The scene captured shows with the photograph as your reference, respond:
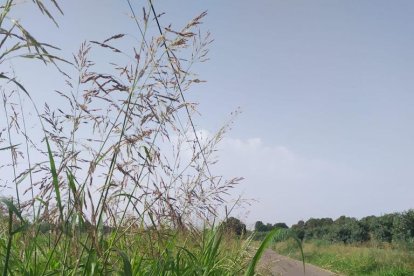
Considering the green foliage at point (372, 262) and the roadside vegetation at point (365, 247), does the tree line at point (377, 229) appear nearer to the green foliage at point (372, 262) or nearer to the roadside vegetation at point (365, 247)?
the roadside vegetation at point (365, 247)

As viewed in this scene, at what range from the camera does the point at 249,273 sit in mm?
1942

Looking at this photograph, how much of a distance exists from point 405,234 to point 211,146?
90.7ft

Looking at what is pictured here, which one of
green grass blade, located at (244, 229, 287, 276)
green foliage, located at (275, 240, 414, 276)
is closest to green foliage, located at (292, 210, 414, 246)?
green foliage, located at (275, 240, 414, 276)

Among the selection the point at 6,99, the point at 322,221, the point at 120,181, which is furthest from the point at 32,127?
the point at 322,221

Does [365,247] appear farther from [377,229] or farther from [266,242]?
[266,242]

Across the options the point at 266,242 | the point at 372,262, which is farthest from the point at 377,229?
the point at 266,242

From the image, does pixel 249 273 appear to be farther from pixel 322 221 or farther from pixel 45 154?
pixel 322 221

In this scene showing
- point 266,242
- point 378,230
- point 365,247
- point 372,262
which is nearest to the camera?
point 266,242

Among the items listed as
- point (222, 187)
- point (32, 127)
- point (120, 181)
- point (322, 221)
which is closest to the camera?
point (120, 181)

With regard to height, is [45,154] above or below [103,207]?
above

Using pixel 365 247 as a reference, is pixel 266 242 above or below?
below

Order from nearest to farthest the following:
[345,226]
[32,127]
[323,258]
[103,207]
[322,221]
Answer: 1. [103,207]
2. [32,127]
3. [323,258]
4. [345,226]
5. [322,221]

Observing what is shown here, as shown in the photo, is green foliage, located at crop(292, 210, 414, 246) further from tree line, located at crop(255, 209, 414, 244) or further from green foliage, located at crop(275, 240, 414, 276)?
green foliage, located at crop(275, 240, 414, 276)

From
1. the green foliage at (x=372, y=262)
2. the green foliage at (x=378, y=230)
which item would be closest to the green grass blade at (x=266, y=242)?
the green foliage at (x=372, y=262)
